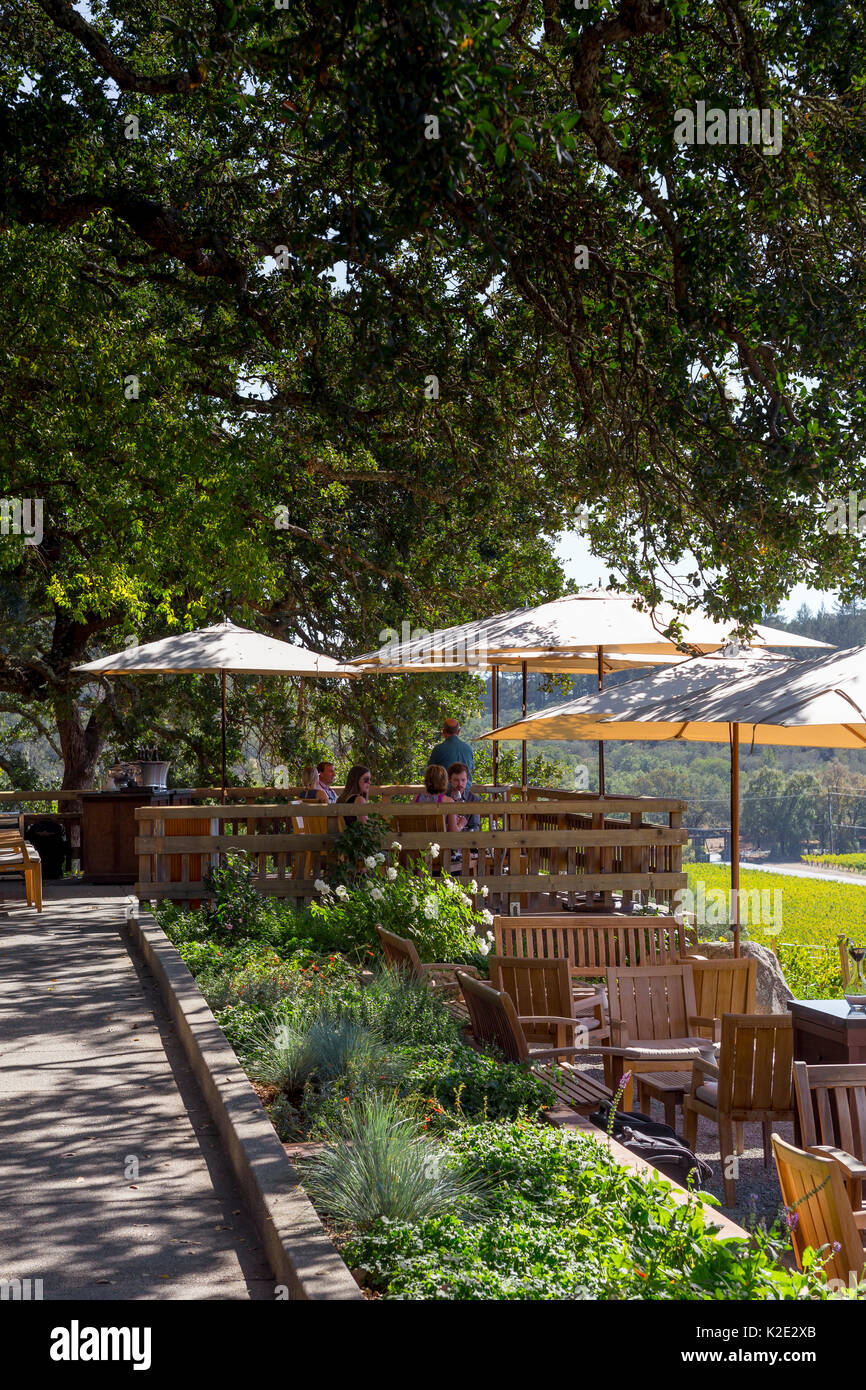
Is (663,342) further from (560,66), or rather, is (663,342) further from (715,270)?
(560,66)

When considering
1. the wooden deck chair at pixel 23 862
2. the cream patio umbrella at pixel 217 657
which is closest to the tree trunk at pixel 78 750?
the wooden deck chair at pixel 23 862

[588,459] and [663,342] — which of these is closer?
[663,342]

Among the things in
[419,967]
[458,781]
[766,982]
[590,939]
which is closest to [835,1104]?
[419,967]

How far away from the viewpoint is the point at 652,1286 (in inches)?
126

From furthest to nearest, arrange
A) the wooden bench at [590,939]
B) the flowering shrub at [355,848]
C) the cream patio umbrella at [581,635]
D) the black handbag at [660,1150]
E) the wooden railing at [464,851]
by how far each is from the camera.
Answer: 1. the cream patio umbrella at [581,635]
2. the wooden railing at [464,851]
3. the flowering shrub at [355,848]
4. the wooden bench at [590,939]
5. the black handbag at [660,1150]

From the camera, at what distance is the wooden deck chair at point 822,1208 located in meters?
3.59

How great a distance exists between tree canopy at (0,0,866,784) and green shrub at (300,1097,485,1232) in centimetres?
453

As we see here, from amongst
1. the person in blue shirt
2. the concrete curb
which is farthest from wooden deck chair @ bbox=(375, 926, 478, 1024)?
the person in blue shirt

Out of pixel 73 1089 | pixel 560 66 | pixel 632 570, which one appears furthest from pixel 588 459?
pixel 73 1089

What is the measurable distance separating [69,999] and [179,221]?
24.2 ft

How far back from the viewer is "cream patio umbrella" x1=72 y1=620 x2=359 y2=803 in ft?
40.9

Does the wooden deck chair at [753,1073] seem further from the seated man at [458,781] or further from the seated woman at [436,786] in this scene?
the seated man at [458,781]

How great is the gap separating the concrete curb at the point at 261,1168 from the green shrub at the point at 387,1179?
110mm

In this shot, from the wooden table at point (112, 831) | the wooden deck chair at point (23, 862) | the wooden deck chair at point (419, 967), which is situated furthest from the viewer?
the wooden table at point (112, 831)
